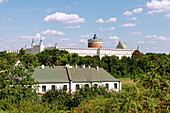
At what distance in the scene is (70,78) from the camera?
109 feet

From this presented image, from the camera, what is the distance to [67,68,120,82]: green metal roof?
112ft

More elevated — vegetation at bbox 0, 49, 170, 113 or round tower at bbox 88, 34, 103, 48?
round tower at bbox 88, 34, 103, 48

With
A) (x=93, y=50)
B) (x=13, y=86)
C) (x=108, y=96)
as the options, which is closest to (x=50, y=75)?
(x=13, y=86)

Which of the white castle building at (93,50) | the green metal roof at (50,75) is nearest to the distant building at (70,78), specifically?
the green metal roof at (50,75)

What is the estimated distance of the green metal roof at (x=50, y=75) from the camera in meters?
32.5

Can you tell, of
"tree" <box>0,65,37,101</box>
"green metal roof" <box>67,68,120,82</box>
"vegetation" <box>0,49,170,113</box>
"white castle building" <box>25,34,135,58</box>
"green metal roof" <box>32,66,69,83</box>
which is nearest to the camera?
"vegetation" <box>0,49,170,113</box>

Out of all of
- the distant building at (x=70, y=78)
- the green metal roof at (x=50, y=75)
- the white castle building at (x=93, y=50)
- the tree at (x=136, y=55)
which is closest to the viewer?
the distant building at (x=70, y=78)

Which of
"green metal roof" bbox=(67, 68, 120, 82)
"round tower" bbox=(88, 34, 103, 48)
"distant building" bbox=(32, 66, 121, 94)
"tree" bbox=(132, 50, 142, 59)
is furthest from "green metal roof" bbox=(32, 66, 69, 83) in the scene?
"round tower" bbox=(88, 34, 103, 48)

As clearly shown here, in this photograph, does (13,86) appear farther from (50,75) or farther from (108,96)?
(50,75)

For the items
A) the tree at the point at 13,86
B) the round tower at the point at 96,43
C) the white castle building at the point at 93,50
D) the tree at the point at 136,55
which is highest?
the round tower at the point at 96,43

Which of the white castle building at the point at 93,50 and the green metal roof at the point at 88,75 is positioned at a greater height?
the white castle building at the point at 93,50

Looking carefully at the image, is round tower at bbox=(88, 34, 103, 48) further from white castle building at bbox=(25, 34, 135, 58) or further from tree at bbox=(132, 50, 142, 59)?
tree at bbox=(132, 50, 142, 59)

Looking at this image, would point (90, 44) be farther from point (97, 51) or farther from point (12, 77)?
point (12, 77)

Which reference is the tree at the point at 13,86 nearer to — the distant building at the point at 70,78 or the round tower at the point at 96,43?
the distant building at the point at 70,78
